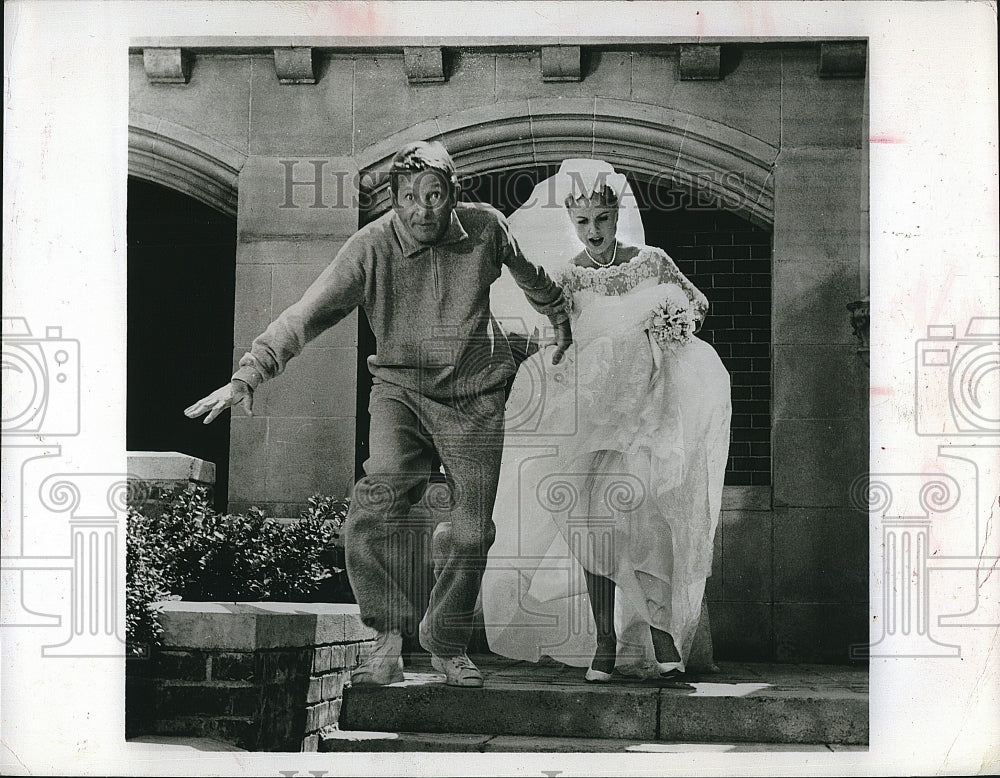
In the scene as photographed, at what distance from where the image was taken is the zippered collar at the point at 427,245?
A: 20.9 ft

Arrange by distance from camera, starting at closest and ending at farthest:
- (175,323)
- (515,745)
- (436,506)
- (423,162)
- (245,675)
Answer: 1. (245,675)
2. (515,745)
3. (436,506)
4. (423,162)
5. (175,323)

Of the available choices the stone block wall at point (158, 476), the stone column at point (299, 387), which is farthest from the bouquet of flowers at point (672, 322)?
the stone block wall at point (158, 476)

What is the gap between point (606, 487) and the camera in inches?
250

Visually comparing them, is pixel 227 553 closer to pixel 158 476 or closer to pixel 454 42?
pixel 158 476

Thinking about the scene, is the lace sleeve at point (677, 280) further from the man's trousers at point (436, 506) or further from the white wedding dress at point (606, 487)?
the man's trousers at point (436, 506)

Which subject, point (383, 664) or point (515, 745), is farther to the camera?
point (383, 664)

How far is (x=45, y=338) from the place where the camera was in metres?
6.22

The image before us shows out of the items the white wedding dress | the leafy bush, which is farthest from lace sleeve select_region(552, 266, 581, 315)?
the leafy bush

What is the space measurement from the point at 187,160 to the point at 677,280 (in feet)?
7.83

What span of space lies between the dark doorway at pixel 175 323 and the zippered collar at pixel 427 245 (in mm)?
855

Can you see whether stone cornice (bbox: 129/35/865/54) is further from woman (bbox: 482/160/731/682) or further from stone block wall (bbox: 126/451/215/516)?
stone block wall (bbox: 126/451/215/516)

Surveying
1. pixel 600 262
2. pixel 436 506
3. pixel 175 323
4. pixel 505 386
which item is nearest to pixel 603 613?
pixel 436 506

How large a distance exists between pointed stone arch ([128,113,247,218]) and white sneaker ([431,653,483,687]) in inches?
91.9

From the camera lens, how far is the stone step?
6043 millimetres
